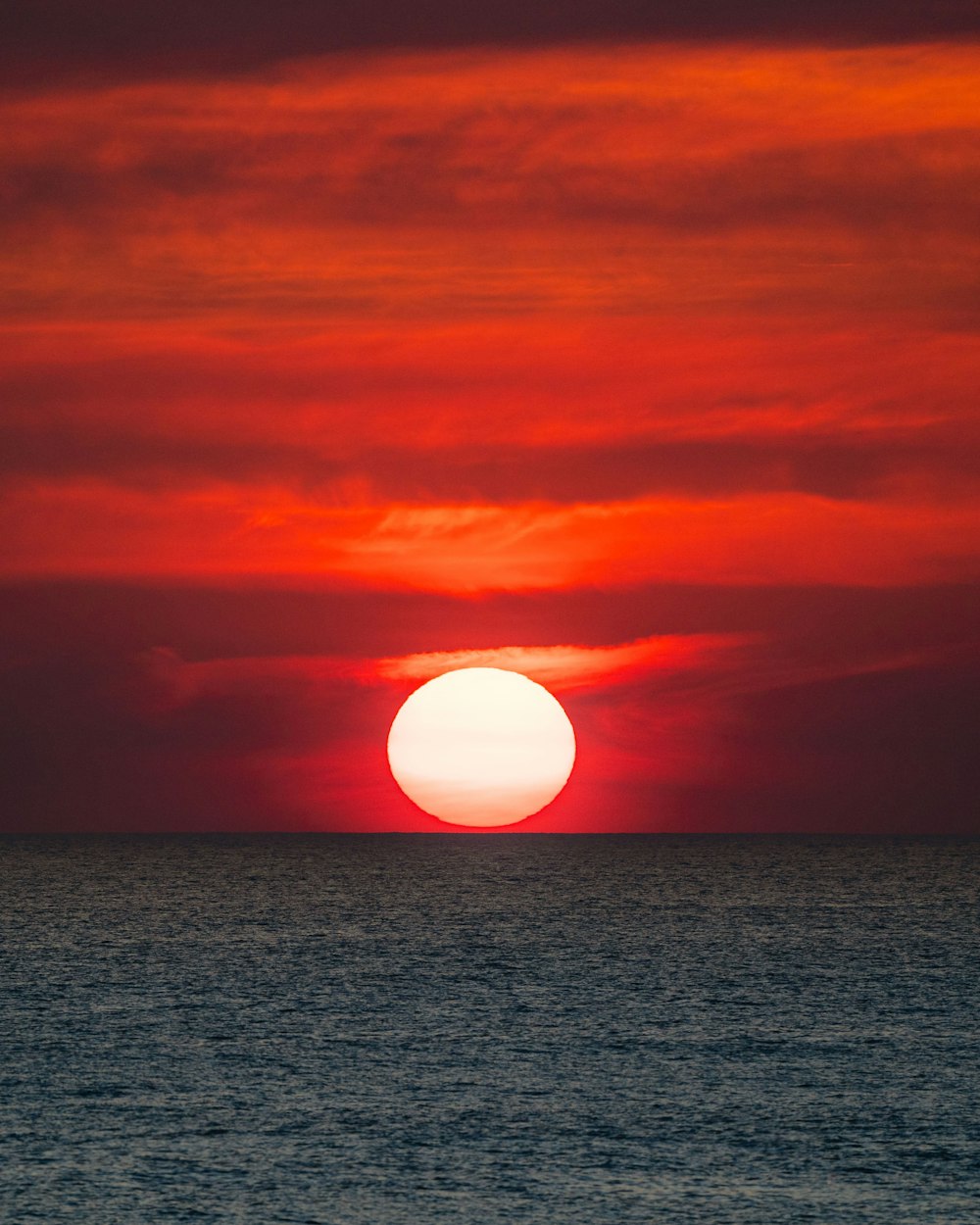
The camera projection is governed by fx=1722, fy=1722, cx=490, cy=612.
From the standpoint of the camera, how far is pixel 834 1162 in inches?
1076

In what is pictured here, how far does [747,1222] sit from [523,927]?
81444 mm

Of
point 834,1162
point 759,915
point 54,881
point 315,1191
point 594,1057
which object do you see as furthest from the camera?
point 54,881

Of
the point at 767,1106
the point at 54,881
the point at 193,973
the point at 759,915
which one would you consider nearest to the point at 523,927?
the point at 759,915

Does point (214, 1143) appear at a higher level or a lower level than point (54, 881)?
lower

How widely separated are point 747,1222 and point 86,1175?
9.91 meters

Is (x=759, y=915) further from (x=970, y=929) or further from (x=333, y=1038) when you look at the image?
(x=333, y=1038)

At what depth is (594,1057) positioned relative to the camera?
133 ft

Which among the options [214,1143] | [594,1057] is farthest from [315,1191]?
[594,1057]

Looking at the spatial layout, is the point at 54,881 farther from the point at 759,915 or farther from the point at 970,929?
the point at 970,929

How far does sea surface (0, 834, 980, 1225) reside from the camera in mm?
24516

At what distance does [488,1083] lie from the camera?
35.8 metres

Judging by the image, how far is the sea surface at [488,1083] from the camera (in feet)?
80.4

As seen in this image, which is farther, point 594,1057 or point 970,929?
point 970,929

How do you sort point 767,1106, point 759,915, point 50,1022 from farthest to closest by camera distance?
point 759,915
point 50,1022
point 767,1106
